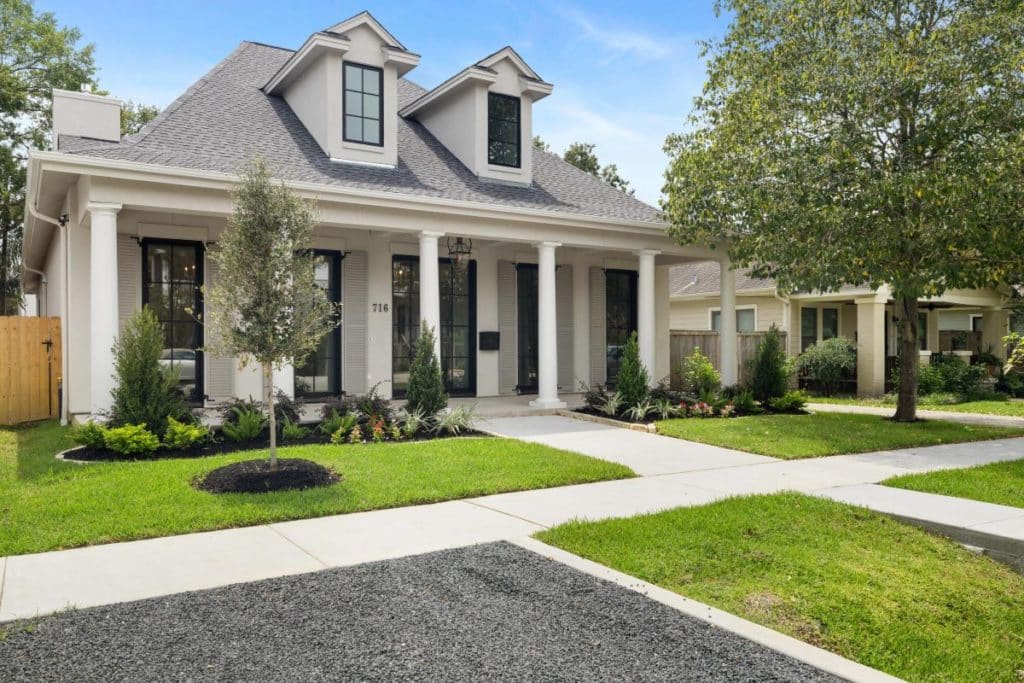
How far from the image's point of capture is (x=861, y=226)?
1020 centimetres

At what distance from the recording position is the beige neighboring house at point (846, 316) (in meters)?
17.9

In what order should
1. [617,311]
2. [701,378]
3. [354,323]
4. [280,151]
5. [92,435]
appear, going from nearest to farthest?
1. [92,435]
2. [280,151]
3. [354,323]
4. [701,378]
5. [617,311]

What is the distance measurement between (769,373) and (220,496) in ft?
34.5

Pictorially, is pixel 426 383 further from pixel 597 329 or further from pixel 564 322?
pixel 597 329

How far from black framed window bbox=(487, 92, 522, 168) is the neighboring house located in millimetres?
26

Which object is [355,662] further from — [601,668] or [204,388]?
[204,388]

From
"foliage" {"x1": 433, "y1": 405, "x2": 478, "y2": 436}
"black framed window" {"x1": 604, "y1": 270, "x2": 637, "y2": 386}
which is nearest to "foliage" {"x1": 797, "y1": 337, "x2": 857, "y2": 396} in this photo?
"black framed window" {"x1": 604, "y1": 270, "x2": 637, "y2": 386}

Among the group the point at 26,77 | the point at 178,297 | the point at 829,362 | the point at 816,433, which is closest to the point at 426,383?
the point at 178,297

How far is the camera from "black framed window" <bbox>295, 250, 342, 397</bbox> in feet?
40.4

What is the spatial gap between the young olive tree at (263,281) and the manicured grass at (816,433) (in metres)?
5.76

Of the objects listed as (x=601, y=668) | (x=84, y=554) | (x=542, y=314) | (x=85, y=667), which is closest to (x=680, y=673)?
(x=601, y=668)

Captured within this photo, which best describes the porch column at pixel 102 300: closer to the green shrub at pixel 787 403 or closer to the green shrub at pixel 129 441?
the green shrub at pixel 129 441

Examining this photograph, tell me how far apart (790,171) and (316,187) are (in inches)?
268

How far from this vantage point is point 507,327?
14.3m
